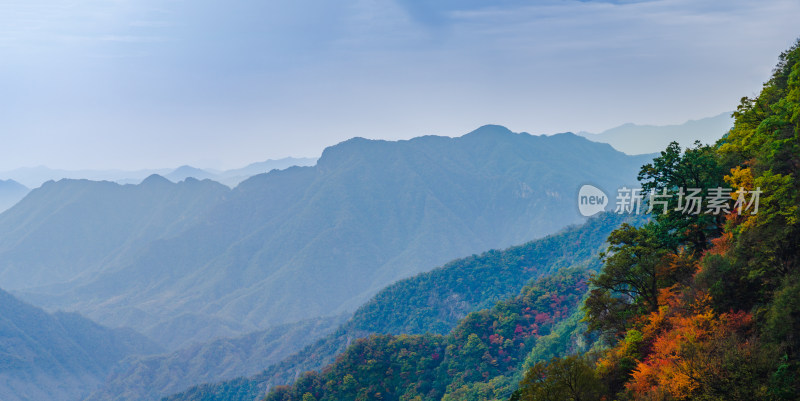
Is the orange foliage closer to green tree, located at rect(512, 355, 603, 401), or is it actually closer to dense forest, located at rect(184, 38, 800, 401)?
dense forest, located at rect(184, 38, 800, 401)

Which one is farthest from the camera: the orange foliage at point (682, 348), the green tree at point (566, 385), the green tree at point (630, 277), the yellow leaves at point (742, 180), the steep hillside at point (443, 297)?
the steep hillside at point (443, 297)

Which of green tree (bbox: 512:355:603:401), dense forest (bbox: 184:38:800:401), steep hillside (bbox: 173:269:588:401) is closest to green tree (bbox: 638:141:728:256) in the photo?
dense forest (bbox: 184:38:800:401)

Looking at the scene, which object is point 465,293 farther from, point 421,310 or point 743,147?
point 743,147

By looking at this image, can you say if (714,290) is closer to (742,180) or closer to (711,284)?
(711,284)

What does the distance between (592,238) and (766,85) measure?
112184mm

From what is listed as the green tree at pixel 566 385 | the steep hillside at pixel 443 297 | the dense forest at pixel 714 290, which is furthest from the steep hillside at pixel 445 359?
the steep hillside at pixel 443 297

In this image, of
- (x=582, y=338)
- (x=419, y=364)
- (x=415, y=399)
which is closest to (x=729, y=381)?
(x=582, y=338)

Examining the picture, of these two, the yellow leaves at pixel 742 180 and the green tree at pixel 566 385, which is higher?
the yellow leaves at pixel 742 180

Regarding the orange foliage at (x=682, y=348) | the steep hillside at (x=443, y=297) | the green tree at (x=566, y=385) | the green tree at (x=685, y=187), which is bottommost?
the steep hillside at (x=443, y=297)

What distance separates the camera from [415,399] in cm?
7494

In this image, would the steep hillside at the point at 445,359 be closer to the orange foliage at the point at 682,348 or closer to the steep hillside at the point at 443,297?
the orange foliage at the point at 682,348

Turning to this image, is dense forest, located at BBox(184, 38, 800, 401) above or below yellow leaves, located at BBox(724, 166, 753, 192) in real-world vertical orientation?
below

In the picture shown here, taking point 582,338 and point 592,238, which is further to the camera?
point 592,238

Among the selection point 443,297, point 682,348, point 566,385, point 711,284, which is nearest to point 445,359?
point 566,385
